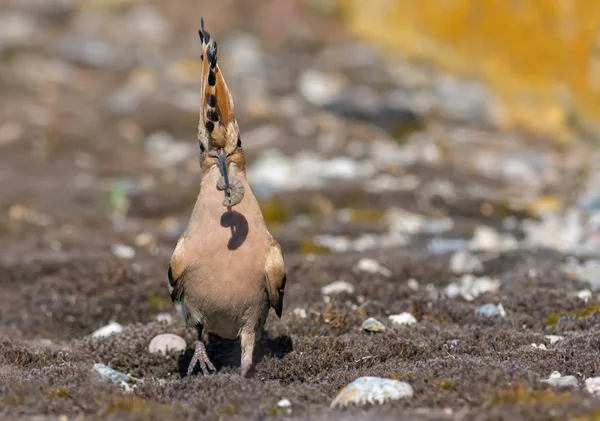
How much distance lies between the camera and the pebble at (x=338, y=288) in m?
11.4

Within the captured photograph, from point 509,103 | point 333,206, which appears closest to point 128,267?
point 333,206

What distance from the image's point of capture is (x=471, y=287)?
11688mm

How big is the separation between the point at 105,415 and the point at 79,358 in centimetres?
258

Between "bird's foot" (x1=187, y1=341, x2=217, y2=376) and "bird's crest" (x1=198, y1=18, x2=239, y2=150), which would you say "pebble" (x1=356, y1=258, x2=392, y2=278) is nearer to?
"bird's foot" (x1=187, y1=341, x2=217, y2=376)

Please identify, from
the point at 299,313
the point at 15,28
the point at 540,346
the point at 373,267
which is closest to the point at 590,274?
the point at 373,267

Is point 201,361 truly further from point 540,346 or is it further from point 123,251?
point 123,251

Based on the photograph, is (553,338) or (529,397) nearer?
(529,397)

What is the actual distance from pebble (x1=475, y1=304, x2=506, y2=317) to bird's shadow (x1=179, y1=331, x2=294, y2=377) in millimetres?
2438

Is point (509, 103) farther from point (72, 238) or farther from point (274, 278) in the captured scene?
point (274, 278)

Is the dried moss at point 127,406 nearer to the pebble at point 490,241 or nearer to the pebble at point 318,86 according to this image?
the pebble at point 490,241

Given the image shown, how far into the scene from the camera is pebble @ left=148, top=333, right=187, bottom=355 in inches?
352

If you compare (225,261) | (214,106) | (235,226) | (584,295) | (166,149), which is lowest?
(166,149)

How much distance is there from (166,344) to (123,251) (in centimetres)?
588

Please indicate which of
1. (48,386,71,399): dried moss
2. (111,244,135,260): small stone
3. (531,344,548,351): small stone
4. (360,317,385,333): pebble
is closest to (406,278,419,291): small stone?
(360,317,385,333): pebble
